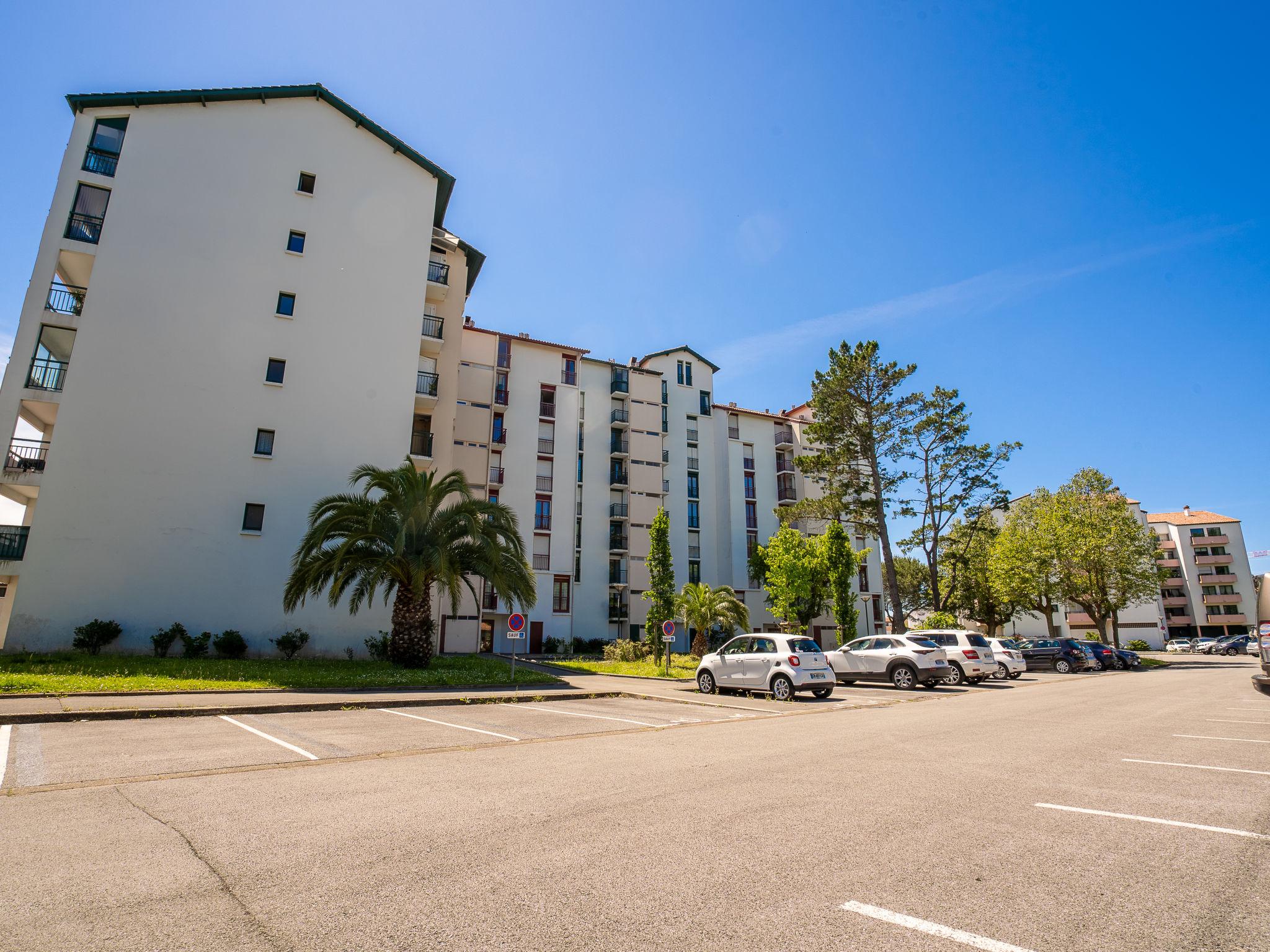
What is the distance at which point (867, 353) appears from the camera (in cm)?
3591

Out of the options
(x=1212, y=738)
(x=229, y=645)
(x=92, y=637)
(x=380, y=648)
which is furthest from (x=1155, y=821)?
(x=92, y=637)

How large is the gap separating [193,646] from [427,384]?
1437cm

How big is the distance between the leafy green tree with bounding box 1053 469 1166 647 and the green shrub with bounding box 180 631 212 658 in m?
45.3

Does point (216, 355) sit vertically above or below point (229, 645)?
above

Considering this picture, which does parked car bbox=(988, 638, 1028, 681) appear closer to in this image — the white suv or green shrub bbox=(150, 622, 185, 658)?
the white suv

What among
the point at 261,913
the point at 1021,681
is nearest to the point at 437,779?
the point at 261,913

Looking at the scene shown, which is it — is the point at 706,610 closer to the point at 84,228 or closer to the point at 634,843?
the point at 634,843

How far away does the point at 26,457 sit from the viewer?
2164cm

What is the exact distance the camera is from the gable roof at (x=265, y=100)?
82.8 feet

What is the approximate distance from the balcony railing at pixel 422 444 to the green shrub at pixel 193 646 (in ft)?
36.6

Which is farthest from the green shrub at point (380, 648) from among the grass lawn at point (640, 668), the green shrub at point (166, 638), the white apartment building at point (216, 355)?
the grass lawn at point (640, 668)

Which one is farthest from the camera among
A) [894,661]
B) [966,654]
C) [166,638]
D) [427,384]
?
[427,384]

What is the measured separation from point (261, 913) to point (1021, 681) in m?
28.5

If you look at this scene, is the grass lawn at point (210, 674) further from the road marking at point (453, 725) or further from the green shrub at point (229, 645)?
the road marking at point (453, 725)
